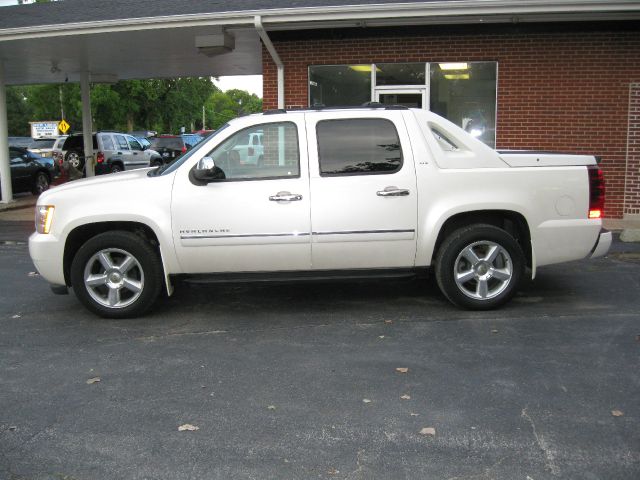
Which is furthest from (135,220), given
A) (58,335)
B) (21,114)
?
(21,114)

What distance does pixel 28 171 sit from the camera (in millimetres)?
17828

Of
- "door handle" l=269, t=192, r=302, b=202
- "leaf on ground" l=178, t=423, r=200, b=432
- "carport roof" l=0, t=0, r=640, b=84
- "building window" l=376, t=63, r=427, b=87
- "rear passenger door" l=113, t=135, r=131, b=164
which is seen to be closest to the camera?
"leaf on ground" l=178, t=423, r=200, b=432

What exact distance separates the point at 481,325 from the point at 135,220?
321 cm

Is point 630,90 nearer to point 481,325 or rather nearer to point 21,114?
point 481,325

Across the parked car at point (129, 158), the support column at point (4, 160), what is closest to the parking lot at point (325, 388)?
the support column at point (4, 160)

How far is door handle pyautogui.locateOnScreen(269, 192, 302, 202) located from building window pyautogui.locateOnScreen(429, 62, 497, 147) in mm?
6683

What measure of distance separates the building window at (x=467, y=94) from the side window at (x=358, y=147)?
6.07 m

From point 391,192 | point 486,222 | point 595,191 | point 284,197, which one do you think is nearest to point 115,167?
point 284,197

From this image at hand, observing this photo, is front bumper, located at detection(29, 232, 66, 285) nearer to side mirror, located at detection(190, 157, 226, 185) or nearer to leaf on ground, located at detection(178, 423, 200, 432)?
side mirror, located at detection(190, 157, 226, 185)

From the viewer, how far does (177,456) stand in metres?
3.44

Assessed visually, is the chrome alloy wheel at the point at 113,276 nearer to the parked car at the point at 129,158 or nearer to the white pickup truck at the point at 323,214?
the white pickup truck at the point at 323,214

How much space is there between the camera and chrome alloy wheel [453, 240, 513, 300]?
5.99m

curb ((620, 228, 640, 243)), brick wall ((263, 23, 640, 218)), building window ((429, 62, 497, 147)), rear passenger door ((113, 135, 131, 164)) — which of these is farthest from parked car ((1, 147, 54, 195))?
curb ((620, 228, 640, 243))

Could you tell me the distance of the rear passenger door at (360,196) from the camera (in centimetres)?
581
